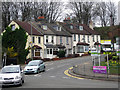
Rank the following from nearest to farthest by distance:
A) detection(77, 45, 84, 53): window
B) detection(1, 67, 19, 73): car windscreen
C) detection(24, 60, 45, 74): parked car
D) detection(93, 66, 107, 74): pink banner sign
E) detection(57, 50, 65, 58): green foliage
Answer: detection(1, 67, 19, 73): car windscreen → detection(93, 66, 107, 74): pink banner sign → detection(24, 60, 45, 74): parked car → detection(57, 50, 65, 58): green foliage → detection(77, 45, 84, 53): window

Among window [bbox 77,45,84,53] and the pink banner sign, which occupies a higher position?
window [bbox 77,45,84,53]

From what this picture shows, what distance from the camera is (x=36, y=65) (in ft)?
89.8

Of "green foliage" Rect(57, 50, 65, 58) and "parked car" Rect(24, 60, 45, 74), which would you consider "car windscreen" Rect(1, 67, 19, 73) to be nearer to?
"parked car" Rect(24, 60, 45, 74)

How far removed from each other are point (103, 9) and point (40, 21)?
2451 centimetres

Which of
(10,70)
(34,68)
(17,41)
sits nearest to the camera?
(10,70)

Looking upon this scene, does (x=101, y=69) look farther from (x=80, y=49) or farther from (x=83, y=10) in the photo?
(x=83, y=10)

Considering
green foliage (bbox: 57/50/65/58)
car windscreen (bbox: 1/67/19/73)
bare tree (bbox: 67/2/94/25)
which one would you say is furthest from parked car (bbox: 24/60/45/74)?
bare tree (bbox: 67/2/94/25)

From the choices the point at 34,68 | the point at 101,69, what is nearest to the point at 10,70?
the point at 34,68

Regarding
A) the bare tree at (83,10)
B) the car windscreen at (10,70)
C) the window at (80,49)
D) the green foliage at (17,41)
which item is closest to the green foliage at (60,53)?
the window at (80,49)

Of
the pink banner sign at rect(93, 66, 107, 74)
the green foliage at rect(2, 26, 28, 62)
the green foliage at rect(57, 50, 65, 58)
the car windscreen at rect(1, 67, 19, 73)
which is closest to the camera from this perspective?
the car windscreen at rect(1, 67, 19, 73)

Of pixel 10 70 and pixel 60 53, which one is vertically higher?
pixel 60 53

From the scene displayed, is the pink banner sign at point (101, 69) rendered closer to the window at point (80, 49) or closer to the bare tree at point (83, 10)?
the window at point (80, 49)

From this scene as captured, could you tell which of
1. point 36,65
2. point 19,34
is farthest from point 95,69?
point 19,34

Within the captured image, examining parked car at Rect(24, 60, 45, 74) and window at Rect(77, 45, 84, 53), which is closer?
parked car at Rect(24, 60, 45, 74)
